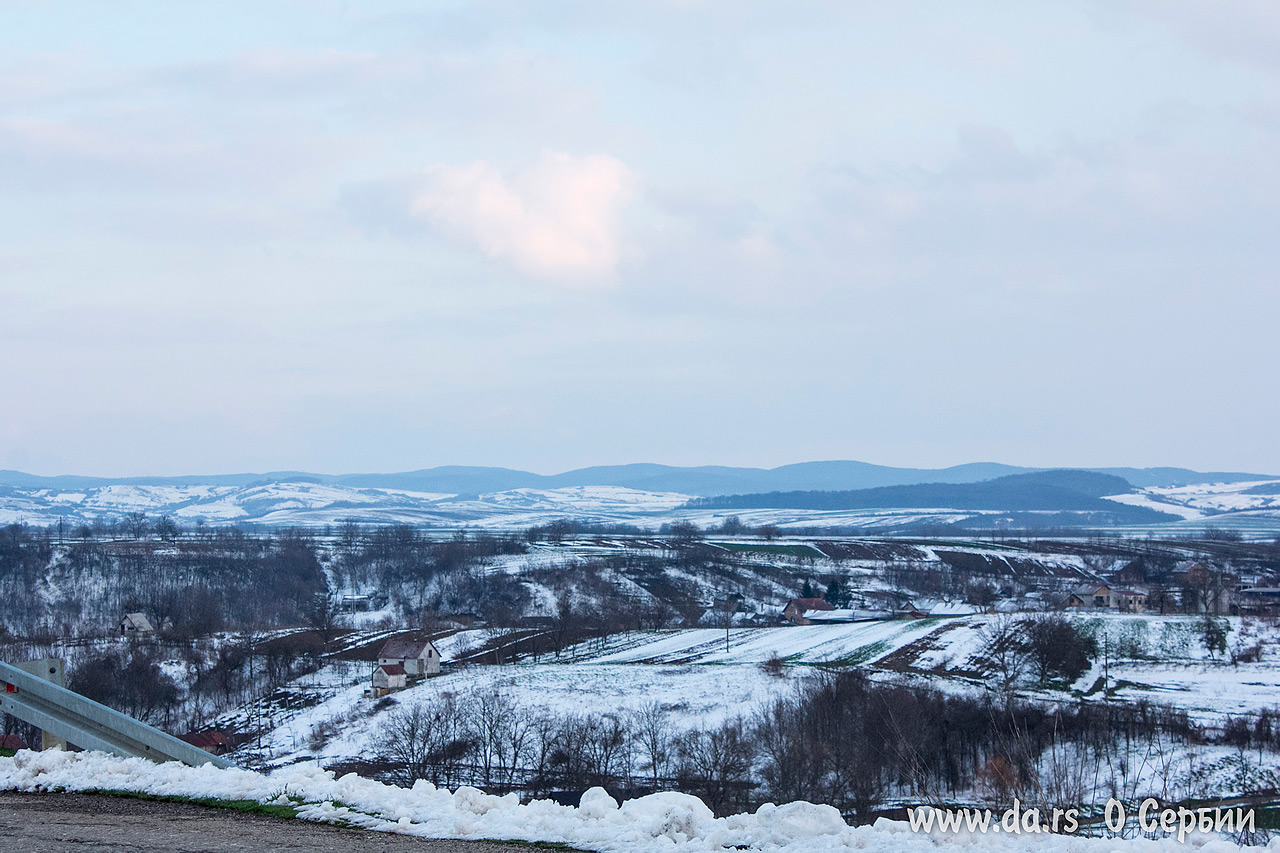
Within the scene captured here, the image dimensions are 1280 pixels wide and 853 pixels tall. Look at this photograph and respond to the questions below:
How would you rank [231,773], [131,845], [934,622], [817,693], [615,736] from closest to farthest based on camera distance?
1. [131,845]
2. [231,773]
3. [615,736]
4. [817,693]
5. [934,622]

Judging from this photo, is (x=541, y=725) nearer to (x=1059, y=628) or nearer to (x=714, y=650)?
(x=714, y=650)

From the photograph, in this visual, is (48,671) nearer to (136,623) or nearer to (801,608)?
(136,623)

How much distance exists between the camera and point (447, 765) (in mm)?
32938

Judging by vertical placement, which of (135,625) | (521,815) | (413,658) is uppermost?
(521,815)

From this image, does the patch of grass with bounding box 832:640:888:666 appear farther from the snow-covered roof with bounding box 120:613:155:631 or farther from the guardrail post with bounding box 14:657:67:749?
the guardrail post with bounding box 14:657:67:749

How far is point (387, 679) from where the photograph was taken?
155ft

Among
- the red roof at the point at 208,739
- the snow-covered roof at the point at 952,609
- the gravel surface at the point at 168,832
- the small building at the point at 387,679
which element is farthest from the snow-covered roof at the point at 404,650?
the gravel surface at the point at 168,832

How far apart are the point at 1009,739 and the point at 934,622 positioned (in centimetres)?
3336

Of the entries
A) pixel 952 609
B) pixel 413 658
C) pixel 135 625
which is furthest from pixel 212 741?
pixel 952 609

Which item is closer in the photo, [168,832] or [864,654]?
[168,832]

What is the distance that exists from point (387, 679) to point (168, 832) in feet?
133

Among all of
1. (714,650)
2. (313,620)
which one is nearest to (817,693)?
(714,650)

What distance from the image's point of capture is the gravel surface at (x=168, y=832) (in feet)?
25.7

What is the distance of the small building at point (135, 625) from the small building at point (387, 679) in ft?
74.1
